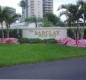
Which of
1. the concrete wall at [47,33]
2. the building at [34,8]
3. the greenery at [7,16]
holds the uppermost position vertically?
the building at [34,8]

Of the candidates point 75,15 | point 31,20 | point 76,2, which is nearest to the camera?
point 75,15

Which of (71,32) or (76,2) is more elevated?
(76,2)

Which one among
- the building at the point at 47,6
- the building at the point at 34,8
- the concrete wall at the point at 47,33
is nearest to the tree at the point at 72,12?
the concrete wall at the point at 47,33

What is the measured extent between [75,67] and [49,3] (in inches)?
2738

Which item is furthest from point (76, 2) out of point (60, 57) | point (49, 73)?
point (49, 73)

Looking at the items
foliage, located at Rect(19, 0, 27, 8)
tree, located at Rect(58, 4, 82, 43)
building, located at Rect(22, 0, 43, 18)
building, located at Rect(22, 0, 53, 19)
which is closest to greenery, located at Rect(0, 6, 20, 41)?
tree, located at Rect(58, 4, 82, 43)

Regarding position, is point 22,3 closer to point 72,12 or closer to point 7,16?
point 7,16

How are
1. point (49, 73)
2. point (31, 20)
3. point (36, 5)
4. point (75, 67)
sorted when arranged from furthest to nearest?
point (36, 5) < point (31, 20) < point (75, 67) < point (49, 73)

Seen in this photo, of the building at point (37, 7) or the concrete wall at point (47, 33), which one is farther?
the building at point (37, 7)

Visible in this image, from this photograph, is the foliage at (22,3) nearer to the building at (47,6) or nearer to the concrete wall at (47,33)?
the building at (47,6)

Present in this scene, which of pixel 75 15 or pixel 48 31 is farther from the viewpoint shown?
pixel 48 31

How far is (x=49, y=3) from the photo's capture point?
271ft

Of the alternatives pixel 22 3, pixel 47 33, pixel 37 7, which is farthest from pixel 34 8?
pixel 47 33

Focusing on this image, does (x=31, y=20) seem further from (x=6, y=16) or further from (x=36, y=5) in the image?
(x=6, y=16)
